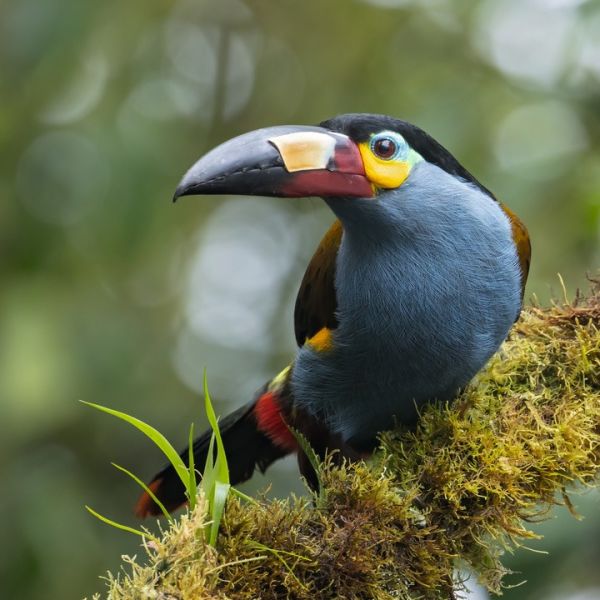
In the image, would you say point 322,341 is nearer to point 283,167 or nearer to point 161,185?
point 283,167

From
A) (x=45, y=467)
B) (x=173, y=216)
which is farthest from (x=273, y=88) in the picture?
(x=45, y=467)

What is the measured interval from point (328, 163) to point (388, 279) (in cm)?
50

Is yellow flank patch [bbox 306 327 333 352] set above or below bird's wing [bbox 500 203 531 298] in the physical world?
below

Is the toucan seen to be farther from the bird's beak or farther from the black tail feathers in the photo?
the black tail feathers

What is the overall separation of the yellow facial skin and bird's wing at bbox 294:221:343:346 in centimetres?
51

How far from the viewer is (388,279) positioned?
327 cm

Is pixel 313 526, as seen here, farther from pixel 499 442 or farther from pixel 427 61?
pixel 427 61

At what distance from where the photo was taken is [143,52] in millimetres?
5809

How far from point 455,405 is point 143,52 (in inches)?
137

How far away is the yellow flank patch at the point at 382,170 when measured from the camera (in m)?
3.07

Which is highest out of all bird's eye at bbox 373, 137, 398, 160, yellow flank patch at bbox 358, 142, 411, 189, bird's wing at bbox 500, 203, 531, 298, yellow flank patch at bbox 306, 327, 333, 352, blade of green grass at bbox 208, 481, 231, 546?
bird's eye at bbox 373, 137, 398, 160

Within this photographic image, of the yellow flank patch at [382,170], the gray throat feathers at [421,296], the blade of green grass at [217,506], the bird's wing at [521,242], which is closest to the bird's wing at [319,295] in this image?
the gray throat feathers at [421,296]

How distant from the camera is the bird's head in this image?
2.82 metres

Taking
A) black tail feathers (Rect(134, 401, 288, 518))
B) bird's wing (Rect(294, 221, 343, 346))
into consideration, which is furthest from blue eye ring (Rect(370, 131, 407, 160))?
black tail feathers (Rect(134, 401, 288, 518))
